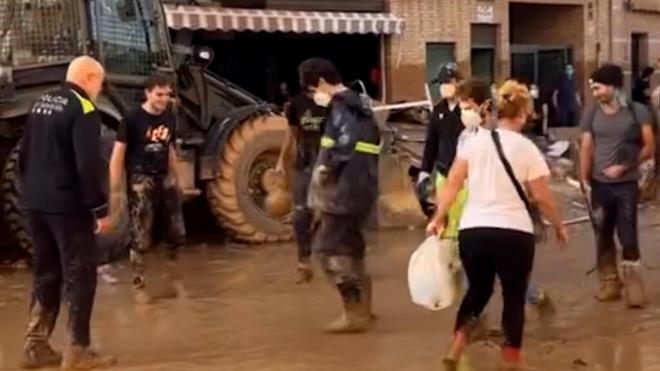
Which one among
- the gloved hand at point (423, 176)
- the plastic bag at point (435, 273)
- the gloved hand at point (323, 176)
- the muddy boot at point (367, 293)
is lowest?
the muddy boot at point (367, 293)

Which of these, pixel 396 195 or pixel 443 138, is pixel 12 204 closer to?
pixel 443 138

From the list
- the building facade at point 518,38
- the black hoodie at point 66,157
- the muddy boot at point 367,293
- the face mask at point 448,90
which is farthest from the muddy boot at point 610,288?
the building facade at point 518,38

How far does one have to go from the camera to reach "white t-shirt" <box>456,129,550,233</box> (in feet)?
23.1

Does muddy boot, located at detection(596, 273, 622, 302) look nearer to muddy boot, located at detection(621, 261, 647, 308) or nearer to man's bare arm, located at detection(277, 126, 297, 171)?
muddy boot, located at detection(621, 261, 647, 308)

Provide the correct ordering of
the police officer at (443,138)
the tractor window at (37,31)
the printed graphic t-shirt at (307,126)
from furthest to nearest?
the tractor window at (37,31)
the printed graphic t-shirt at (307,126)
the police officer at (443,138)

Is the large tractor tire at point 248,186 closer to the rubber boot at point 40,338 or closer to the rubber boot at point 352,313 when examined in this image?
the rubber boot at point 352,313

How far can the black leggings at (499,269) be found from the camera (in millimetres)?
7043

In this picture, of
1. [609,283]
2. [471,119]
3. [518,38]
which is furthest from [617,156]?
[518,38]

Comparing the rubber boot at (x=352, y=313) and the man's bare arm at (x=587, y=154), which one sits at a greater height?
the man's bare arm at (x=587, y=154)

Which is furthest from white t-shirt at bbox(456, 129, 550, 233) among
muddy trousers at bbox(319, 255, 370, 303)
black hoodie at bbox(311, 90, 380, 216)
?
muddy trousers at bbox(319, 255, 370, 303)

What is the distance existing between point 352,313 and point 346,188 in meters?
0.83

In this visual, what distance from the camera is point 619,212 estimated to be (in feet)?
31.0

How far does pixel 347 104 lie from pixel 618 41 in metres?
22.0

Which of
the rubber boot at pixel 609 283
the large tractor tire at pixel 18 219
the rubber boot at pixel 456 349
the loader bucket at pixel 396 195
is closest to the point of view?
the rubber boot at pixel 456 349
